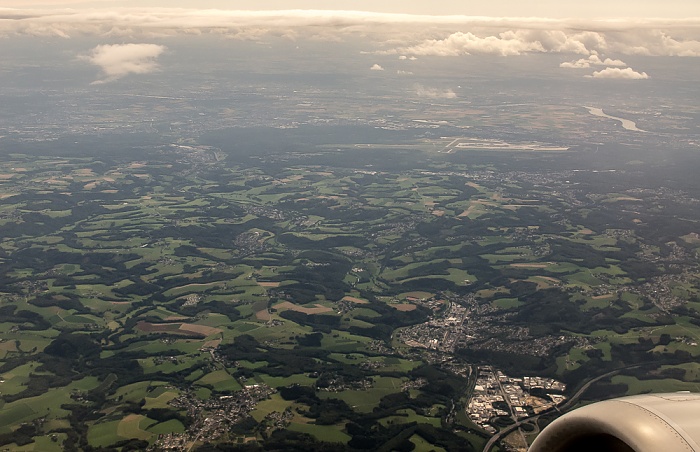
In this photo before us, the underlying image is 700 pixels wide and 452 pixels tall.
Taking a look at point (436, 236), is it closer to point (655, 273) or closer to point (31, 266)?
point (655, 273)

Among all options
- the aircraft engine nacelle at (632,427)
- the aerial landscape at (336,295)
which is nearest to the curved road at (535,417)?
the aerial landscape at (336,295)

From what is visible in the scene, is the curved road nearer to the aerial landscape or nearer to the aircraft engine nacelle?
the aerial landscape

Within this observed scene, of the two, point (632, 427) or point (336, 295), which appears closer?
point (632, 427)

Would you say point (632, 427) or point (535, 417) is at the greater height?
point (632, 427)

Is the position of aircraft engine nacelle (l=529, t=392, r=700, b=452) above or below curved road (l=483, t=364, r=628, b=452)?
above

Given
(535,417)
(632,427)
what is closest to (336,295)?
(535,417)

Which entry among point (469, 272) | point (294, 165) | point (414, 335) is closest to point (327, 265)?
point (469, 272)

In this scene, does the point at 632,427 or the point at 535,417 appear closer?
the point at 632,427

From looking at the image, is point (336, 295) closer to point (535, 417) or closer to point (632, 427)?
point (535, 417)

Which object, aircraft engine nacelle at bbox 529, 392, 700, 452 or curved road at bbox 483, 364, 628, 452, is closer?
aircraft engine nacelle at bbox 529, 392, 700, 452

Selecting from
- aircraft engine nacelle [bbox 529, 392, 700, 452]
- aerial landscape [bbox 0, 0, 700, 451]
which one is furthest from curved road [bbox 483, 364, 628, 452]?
aircraft engine nacelle [bbox 529, 392, 700, 452]
